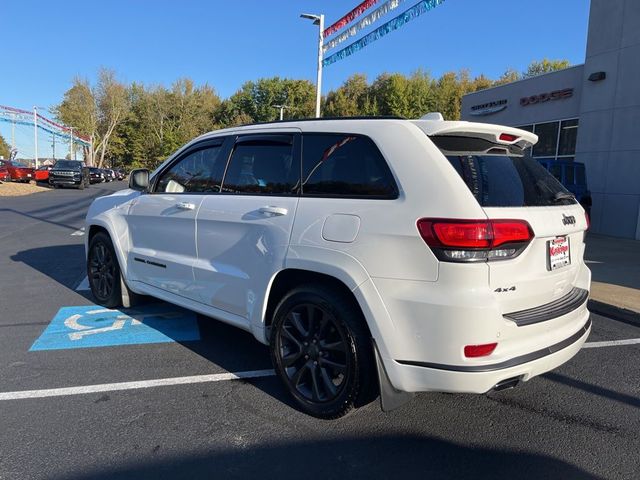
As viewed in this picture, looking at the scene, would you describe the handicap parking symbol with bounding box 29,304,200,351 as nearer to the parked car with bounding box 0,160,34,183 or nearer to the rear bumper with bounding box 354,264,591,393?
the rear bumper with bounding box 354,264,591,393

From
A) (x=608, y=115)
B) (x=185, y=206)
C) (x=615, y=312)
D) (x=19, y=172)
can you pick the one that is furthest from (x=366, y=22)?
(x=19, y=172)

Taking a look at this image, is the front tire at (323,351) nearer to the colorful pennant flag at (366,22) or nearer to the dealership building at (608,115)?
the colorful pennant flag at (366,22)

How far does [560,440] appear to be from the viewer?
301cm

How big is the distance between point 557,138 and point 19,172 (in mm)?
35337

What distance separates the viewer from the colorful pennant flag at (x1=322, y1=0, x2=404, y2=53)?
11445mm

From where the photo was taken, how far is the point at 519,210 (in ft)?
8.97

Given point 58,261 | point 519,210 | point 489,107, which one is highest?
point 489,107

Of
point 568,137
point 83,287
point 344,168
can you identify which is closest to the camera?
point 344,168

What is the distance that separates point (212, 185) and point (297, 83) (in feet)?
239

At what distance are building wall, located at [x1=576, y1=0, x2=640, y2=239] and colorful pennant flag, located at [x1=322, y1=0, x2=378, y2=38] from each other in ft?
21.6

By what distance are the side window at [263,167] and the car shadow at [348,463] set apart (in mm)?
1655

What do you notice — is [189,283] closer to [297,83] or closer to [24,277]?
[24,277]

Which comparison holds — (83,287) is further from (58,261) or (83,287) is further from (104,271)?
(58,261)

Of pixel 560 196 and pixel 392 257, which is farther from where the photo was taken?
pixel 560 196
